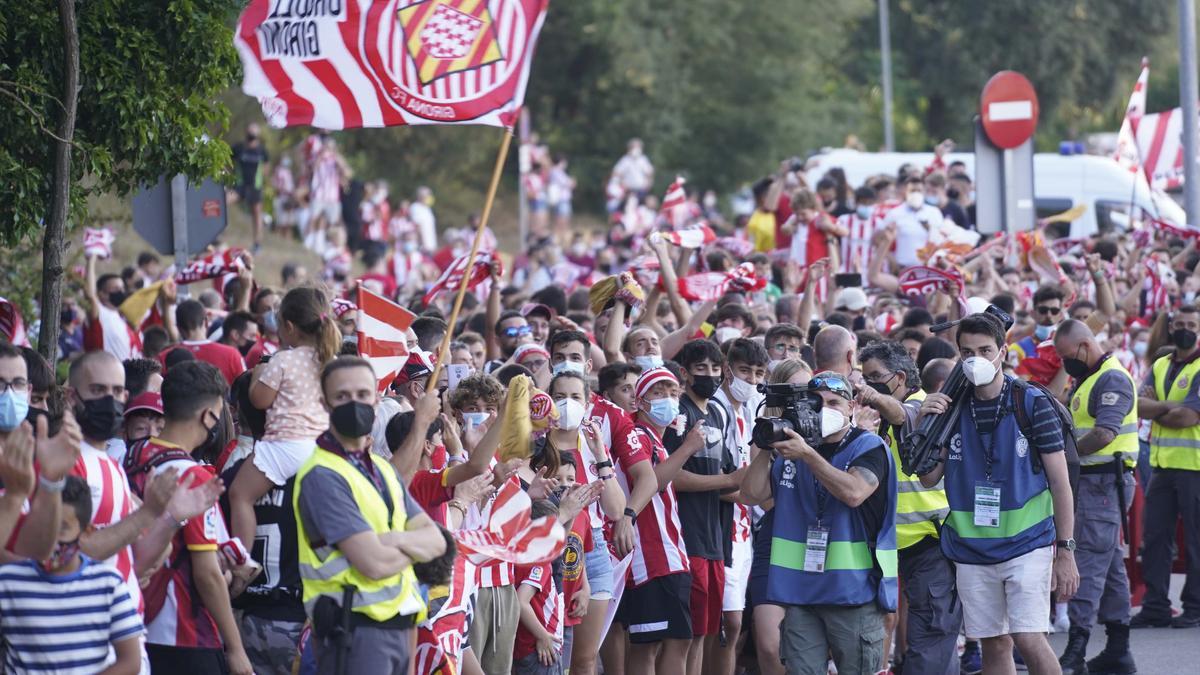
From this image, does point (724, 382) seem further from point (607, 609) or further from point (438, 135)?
point (438, 135)

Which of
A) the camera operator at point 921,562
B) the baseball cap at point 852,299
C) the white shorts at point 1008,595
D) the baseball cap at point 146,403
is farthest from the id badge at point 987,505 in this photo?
the baseball cap at point 852,299

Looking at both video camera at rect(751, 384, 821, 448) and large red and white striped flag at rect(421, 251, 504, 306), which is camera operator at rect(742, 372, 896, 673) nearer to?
video camera at rect(751, 384, 821, 448)

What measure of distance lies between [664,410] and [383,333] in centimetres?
206

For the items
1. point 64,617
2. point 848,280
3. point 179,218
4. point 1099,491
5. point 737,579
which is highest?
point 179,218

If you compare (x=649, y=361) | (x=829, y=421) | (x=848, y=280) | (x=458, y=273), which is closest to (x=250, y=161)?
(x=848, y=280)

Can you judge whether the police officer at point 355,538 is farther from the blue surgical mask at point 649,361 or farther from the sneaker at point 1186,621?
the sneaker at point 1186,621

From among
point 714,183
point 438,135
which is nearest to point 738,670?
point 438,135

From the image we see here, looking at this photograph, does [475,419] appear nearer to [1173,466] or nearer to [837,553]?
[837,553]

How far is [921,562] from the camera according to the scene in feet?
32.0

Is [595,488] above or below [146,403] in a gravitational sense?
below

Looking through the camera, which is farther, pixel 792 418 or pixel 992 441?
pixel 992 441

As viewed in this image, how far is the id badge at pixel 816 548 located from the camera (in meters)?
8.40

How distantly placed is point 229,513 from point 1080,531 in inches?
240

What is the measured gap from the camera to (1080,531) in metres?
11.6
